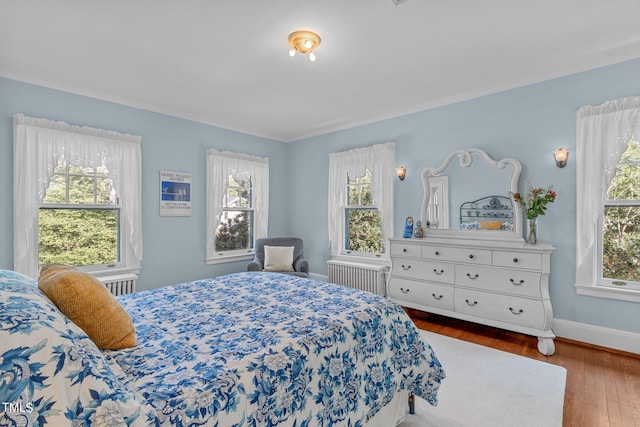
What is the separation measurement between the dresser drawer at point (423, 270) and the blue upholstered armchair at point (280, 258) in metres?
1.35

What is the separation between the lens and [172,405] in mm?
989

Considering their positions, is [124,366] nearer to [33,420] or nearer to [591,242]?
[33,420]

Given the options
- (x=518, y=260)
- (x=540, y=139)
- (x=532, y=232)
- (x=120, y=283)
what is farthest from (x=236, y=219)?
(x=540, y=139)

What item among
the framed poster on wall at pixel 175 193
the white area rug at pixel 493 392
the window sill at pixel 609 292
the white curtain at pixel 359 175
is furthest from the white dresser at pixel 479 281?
the framed poster on wall at pixel 175 193

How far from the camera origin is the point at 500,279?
3098 millimetres

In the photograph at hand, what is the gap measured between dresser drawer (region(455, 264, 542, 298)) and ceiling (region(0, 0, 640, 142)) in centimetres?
201

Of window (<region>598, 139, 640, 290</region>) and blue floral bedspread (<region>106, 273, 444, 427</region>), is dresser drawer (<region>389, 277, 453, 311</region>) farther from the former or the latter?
blue floral bedspread (<region>106, 273, 444, 427</region>)

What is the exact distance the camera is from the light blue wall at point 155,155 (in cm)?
304

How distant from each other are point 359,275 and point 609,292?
268cm

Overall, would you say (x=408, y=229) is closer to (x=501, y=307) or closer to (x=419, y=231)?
(x=419, y=231)

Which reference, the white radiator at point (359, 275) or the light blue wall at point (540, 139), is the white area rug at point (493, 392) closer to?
the light blue wall at point (540, 139)

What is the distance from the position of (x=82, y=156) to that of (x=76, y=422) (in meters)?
3.50

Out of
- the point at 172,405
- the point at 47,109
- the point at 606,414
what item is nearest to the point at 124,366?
the point at 172,405

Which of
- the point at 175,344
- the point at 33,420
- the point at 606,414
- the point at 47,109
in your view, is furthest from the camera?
the point at 47,109
